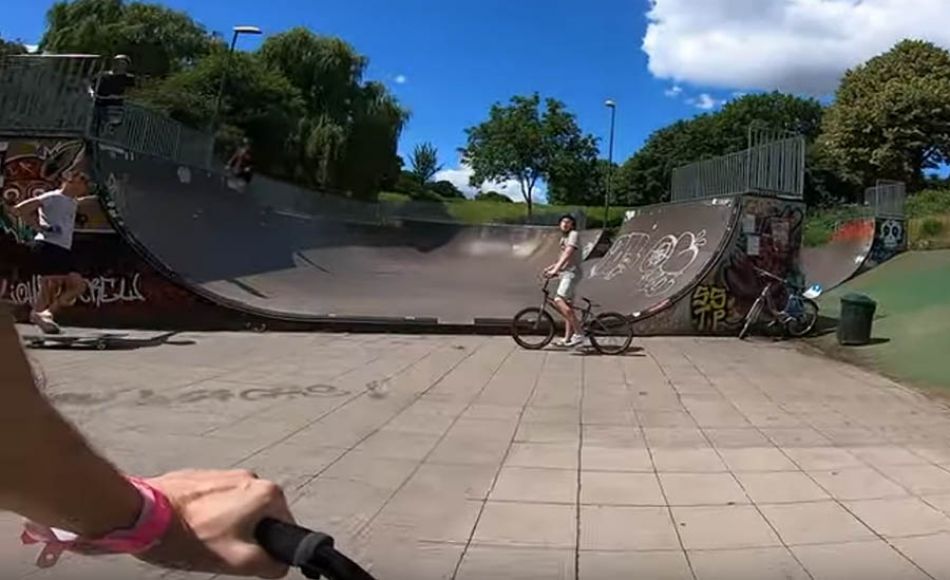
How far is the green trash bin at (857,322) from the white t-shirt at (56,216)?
1076cm

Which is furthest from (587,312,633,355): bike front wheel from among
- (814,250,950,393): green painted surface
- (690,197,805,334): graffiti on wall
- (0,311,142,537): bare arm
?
(0,311,142,537): bare arm

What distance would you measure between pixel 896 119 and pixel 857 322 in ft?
136

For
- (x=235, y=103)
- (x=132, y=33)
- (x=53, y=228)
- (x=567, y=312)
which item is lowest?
(x=567, y=312)

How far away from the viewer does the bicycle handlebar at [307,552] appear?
1.19 meters

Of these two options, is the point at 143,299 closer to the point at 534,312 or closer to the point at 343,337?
the point at 343,337

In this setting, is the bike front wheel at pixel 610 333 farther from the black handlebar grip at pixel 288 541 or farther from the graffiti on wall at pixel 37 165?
the black handlebar grip at pixel 288 541

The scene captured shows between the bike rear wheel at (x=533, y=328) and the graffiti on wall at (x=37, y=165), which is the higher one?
the graffiti on wall at (x=37, y=165)

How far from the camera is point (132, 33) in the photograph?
102ft

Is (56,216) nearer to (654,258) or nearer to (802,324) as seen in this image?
(654,258)

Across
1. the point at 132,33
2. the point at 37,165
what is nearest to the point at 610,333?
the point at 37,165

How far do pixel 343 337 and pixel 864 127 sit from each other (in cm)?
4590

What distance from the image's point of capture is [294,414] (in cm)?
700

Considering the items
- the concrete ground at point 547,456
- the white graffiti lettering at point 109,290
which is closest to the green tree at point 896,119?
the concrete ground at point 547,456

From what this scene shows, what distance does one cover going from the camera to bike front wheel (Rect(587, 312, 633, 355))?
11.9 metres
